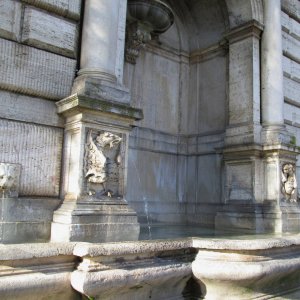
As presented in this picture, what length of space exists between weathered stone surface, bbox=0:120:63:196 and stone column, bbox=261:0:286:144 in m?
4.73

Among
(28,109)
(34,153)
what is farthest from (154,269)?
(28,109)

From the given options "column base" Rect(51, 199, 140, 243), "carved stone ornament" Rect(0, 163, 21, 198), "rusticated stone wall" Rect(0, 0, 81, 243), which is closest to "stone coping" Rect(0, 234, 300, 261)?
"column base" Rect(51, 199, 140, 243)

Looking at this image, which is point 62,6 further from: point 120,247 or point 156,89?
point 156,89

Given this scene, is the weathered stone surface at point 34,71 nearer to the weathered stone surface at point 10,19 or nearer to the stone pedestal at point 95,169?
the weathered stone surface at point 10,19

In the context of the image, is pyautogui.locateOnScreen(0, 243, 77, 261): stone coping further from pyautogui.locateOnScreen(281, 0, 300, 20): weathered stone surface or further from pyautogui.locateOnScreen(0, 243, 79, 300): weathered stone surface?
pyautogui.locateOnScreen(281, 0, 300, 20): weathered stone surface

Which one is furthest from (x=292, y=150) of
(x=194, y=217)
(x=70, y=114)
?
(x=70, y=114)

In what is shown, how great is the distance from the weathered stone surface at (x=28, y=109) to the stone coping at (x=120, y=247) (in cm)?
205

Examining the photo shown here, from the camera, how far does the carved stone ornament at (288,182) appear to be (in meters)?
8.34

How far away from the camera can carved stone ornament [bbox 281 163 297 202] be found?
834 cm

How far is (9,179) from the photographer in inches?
200

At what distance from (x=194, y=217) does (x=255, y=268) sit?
4.92 meters

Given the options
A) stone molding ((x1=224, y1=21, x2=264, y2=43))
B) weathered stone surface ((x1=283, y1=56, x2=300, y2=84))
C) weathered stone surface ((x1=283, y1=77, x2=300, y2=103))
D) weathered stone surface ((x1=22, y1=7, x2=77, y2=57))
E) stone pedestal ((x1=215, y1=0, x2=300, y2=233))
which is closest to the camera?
weathered stone surface ((x1=22, y1=7, x2=77, y2=57))

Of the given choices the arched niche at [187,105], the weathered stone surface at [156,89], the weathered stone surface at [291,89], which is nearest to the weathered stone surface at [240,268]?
the arched niche at [187,105]

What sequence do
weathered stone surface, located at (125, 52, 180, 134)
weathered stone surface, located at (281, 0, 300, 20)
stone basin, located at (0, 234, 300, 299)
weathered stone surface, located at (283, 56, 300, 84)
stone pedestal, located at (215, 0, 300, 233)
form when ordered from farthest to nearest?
weathered stone surface, located at (281, 0, 300, 20) → weathered stone surface, located at (283, 56, 300, 84) → weathered stone surface, located at (125, 52, 180, 134) → stone pedestal, located at (215, 0, 300, 233) → stone basin, located at (0, 234, 300, 299)
